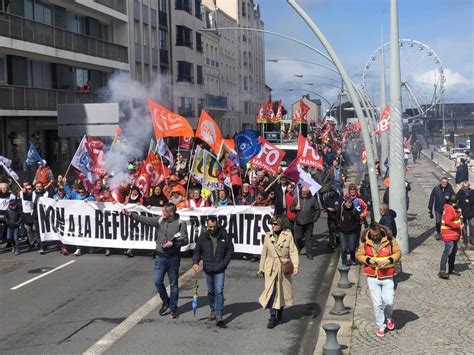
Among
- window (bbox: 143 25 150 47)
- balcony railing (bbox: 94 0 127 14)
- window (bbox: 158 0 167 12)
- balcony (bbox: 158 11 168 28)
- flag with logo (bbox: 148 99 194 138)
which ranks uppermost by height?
window (bbox: 158 0 167 12)

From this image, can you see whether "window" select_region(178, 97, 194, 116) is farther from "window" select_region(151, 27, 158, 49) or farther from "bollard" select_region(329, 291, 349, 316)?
"bollard" select_region(329, 291, 349, 316)

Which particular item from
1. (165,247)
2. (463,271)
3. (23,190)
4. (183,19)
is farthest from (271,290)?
(183,19)

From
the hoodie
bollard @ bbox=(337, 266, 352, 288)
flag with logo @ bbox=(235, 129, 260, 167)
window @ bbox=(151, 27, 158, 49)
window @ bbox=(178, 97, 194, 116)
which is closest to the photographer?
bollard @ bbox=(337, 266, 352, 288)

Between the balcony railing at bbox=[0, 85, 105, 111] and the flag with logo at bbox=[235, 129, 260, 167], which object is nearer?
the flag with logo at bbox=[235, 129, 260, 167]

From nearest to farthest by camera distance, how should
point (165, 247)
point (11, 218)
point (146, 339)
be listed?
point (146, 339) < point (165, 247) < point (11, 218)

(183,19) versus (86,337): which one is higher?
(183,19)

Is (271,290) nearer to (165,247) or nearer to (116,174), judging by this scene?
(165,247)

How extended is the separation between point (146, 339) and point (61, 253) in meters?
6.62

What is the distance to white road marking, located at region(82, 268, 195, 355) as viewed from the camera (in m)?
8.10

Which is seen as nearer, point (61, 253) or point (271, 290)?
point (271, 290)

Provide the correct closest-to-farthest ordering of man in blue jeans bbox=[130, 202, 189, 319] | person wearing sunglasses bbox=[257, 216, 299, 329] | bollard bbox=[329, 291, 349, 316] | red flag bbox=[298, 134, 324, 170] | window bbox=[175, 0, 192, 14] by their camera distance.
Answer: person wearing sunglasses bbox=[257, 216, 299, 329]
man in blue jeans bbox=[130, 202, 189, 319]
bollard bbox=[329, 291, 349, 316]
red flag bbox=[298, 134, 324, 170]
window bbox=[175, 0, 192, 14]

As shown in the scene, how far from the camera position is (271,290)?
8852 mm

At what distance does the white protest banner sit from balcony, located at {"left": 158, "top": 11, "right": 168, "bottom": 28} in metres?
34.9

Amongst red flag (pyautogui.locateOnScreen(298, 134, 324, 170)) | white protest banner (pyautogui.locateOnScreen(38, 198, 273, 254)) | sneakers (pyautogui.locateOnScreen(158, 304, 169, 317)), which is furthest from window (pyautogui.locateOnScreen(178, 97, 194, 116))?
sneakers (pyautogui.locateOnScreen(158, 304, 169, 317))
